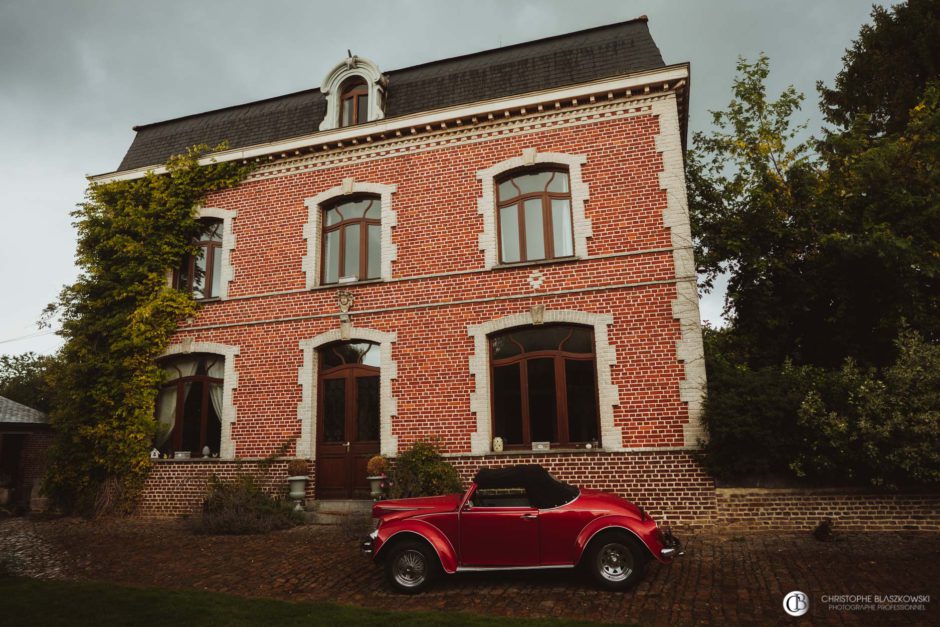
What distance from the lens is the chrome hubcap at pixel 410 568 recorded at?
6113mm

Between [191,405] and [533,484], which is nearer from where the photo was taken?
[533,484]

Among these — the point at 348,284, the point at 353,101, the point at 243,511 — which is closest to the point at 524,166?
the point at 348,284

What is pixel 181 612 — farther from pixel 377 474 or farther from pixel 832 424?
pixel 832 424

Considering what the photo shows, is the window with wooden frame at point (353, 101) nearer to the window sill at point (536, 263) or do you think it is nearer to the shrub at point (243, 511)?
the window sill at point (536, 263)

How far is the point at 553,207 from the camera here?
11.0 metres

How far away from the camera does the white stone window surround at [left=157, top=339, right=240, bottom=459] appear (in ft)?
38.4

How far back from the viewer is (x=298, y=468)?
35.1 ft

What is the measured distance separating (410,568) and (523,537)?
1.29m

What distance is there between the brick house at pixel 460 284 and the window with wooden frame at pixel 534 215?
34 mm

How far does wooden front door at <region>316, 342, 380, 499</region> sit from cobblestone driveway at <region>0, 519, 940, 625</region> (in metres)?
1.73

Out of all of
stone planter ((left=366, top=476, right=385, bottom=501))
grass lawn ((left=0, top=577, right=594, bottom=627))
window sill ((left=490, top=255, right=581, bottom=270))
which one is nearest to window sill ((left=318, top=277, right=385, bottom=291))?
window sill ((left=490, top=255, right=581, bottom=270))

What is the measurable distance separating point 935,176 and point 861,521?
6.35 metres

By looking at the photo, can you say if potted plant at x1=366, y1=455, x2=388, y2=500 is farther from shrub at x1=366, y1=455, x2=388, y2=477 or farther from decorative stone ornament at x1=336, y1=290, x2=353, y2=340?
decorative stone ornament at x1=336, y1=290, x2=353, y2=340

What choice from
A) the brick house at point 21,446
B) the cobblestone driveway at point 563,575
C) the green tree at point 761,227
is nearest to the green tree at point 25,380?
the brick house at point 21,446
